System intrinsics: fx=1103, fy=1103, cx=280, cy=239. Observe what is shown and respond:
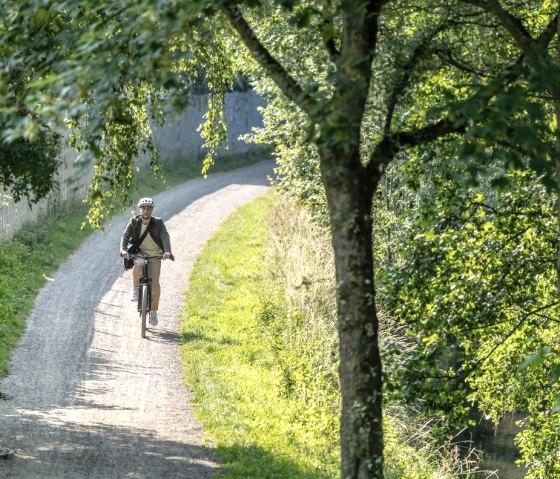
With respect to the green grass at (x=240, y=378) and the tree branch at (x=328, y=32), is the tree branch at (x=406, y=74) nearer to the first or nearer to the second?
the tree branch at (x=328, y=32)

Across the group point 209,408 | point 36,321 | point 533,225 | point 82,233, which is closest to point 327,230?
point 82,233

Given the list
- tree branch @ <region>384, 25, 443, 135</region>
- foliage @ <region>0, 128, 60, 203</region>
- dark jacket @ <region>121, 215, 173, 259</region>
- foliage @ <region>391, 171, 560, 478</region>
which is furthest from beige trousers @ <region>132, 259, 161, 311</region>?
tree branch @ <region>384, 25, 443, 135</region>

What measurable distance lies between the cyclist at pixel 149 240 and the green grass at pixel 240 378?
1.00 meters

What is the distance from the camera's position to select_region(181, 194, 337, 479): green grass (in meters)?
11.1

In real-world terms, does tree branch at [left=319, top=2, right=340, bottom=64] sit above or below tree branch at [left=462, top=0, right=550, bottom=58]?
below

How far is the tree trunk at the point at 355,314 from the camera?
7480 mm

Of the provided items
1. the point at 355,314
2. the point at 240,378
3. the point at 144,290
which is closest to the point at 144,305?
the point at 144,290

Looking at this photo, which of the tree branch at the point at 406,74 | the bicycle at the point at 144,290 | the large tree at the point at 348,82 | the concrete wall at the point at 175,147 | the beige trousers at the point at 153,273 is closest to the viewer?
the large tree at the point at 348,82

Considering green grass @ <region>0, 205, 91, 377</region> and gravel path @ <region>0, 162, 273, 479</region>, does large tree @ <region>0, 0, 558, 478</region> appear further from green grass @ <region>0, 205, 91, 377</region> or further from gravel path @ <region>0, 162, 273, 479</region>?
green grass @ <region>0, 205, 91, 377</region>

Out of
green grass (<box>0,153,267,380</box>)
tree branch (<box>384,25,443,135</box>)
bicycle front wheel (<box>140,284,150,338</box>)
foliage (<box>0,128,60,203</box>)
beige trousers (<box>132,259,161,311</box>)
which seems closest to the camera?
tree branch (<box>384,25,443,135</box>)

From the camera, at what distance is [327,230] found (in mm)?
21188

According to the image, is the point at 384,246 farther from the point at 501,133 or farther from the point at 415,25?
the point at 501,133

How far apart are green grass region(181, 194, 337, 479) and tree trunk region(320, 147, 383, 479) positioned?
3108mm

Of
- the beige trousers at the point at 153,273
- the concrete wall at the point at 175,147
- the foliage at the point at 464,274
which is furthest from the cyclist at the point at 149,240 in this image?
the foliage at the point at 464,274
